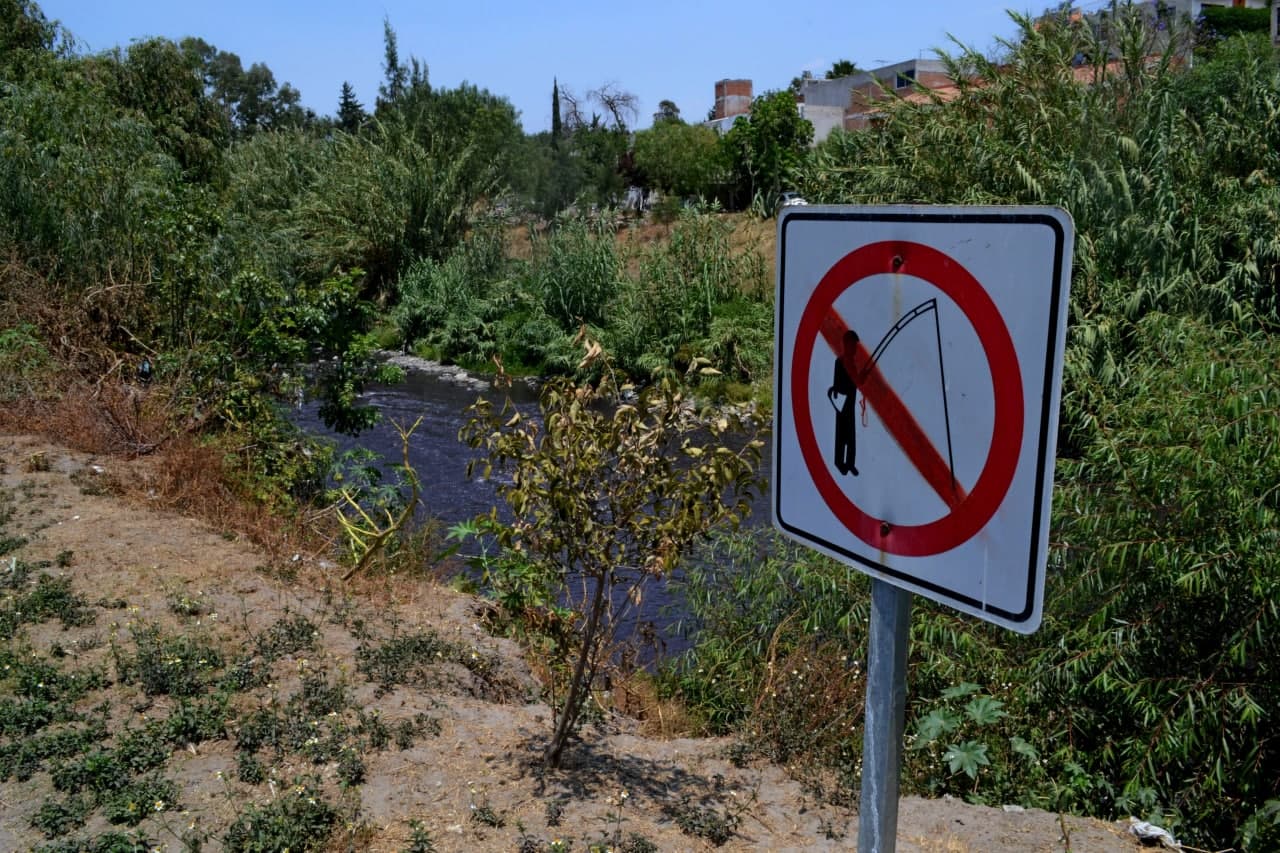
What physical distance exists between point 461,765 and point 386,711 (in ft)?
1.66

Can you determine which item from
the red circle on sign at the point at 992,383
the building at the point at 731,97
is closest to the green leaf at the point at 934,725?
the red circle on sign at the point at 992,383

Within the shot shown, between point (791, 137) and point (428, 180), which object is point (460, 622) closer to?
point (428, 180)

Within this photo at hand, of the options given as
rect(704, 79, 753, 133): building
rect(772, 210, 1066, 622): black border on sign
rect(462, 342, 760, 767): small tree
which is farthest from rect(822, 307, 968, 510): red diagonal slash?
rect(704, 79, 753, 133): building

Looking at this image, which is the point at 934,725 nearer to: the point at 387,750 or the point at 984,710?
the point at 984,710

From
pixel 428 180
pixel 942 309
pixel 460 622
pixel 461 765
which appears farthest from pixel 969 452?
pixel 428 180

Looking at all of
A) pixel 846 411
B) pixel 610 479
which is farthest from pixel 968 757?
pixel 846 411

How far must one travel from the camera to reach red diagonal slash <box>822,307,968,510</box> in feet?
4.87

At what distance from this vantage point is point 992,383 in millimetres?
1402

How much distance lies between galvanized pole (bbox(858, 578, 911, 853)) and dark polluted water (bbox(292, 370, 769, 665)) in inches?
98.2

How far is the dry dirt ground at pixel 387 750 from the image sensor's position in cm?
342

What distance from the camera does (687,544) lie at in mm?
3666

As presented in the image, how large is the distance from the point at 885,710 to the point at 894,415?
0.43 m

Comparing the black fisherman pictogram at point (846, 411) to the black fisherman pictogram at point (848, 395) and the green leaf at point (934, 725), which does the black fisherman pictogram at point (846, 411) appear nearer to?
the black fisherman pictogram at point (848, 395)

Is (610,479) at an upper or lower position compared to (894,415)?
lower
